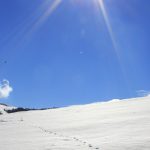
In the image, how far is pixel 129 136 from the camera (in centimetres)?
1595

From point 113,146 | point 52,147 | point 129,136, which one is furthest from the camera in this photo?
point 129,136

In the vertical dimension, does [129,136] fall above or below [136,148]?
above

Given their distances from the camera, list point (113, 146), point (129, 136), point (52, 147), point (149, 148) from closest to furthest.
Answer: point (149, 148) → point (113, 146) → point (52, 147) → point (129, 136)

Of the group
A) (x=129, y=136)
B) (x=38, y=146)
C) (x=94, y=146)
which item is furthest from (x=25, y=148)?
(x=129, y=136)

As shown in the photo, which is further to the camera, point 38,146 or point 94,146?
point 38,146

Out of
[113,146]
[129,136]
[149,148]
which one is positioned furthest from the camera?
[129,136]

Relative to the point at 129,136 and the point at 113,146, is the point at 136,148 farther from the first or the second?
A: the point at 129,136

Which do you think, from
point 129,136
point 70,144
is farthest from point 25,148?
point 129,136

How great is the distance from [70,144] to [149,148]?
407 cm

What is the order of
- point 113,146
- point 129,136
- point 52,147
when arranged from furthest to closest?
point 129,136 → point 52,147 → point 113,146

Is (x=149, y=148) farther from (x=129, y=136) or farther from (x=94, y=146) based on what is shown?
(x=129, y=136)

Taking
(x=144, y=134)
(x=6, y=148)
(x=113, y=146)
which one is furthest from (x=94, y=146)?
A: (x=6, y=148)

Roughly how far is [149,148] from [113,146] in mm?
1596

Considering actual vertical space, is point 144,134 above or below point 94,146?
above
